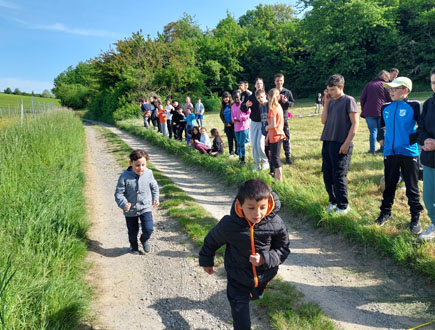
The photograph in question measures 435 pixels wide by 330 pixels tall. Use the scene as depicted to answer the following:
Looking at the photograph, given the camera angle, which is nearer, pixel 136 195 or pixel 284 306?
pixel 284 306

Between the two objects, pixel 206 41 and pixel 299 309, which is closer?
pixel 299 309

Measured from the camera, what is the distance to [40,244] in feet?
11.3

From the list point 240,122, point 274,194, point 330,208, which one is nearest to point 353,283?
point 330,208

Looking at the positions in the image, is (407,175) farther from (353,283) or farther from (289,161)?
(289,161)


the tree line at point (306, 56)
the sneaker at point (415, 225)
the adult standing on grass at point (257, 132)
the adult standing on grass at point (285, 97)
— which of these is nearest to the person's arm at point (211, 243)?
the sneaker at point (415, 225)

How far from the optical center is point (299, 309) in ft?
9.64

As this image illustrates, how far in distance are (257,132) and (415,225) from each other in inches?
158

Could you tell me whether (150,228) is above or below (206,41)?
below

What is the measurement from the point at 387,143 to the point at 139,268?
3.72m

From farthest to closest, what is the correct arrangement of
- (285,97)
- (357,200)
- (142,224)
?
(285,97), (357,200), (142,224)

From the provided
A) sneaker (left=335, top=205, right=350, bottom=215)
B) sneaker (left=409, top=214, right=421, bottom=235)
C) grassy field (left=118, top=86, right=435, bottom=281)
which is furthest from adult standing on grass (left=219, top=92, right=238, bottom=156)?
sneaker (left=409, top=214, right=421, bottom=235)

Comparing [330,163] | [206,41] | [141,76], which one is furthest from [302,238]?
[206,41]

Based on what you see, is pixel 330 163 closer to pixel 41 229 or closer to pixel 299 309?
pixel 299 309

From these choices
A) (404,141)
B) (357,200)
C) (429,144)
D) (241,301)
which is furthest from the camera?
(357,200)
